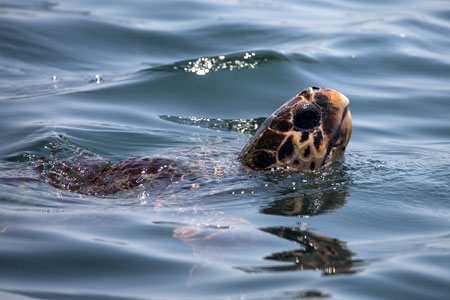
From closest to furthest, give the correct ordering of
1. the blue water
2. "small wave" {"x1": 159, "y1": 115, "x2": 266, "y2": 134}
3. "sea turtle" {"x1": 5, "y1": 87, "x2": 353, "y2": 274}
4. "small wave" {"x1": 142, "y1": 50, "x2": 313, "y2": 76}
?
the blue water → "sea turtle" {"x1": 5, "y1": 87, "x2": 353, "y2": 274} → "small wave" {"x1": 159, "y1": 115, "x2": 266, "y2": 134} → "small wave" {"x1": 142, "y1": 50, "x2": 313, "y2": 76}

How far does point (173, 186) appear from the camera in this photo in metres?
5.43

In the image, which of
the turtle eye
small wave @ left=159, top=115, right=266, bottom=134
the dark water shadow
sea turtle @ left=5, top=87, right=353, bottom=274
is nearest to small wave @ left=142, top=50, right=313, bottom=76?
small wave @ left=159, top=115, right=266, bottom=134

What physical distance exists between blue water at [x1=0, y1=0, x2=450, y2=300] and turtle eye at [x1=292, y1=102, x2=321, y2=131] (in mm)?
488

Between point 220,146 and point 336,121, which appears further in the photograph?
point 220,146

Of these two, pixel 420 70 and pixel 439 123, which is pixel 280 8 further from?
pixel 439 123

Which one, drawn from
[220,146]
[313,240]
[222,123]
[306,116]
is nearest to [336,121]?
[306,116]

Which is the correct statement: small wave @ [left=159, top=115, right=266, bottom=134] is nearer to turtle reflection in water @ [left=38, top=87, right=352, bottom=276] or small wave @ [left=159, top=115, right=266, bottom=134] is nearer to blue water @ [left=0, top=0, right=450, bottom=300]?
blue water @ [left=0, top=0, right=450, bottom=300]

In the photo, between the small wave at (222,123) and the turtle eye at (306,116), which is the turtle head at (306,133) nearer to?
the turtle eye at (306,116)

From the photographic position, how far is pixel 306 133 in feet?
→ 17.8

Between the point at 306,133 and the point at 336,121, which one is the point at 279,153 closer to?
the point at 306,133

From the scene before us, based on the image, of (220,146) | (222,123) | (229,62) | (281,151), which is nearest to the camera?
(281,151)

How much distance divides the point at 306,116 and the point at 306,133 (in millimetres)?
147

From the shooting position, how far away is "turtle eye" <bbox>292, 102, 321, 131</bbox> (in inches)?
211

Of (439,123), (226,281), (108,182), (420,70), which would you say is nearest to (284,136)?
(108,182)
